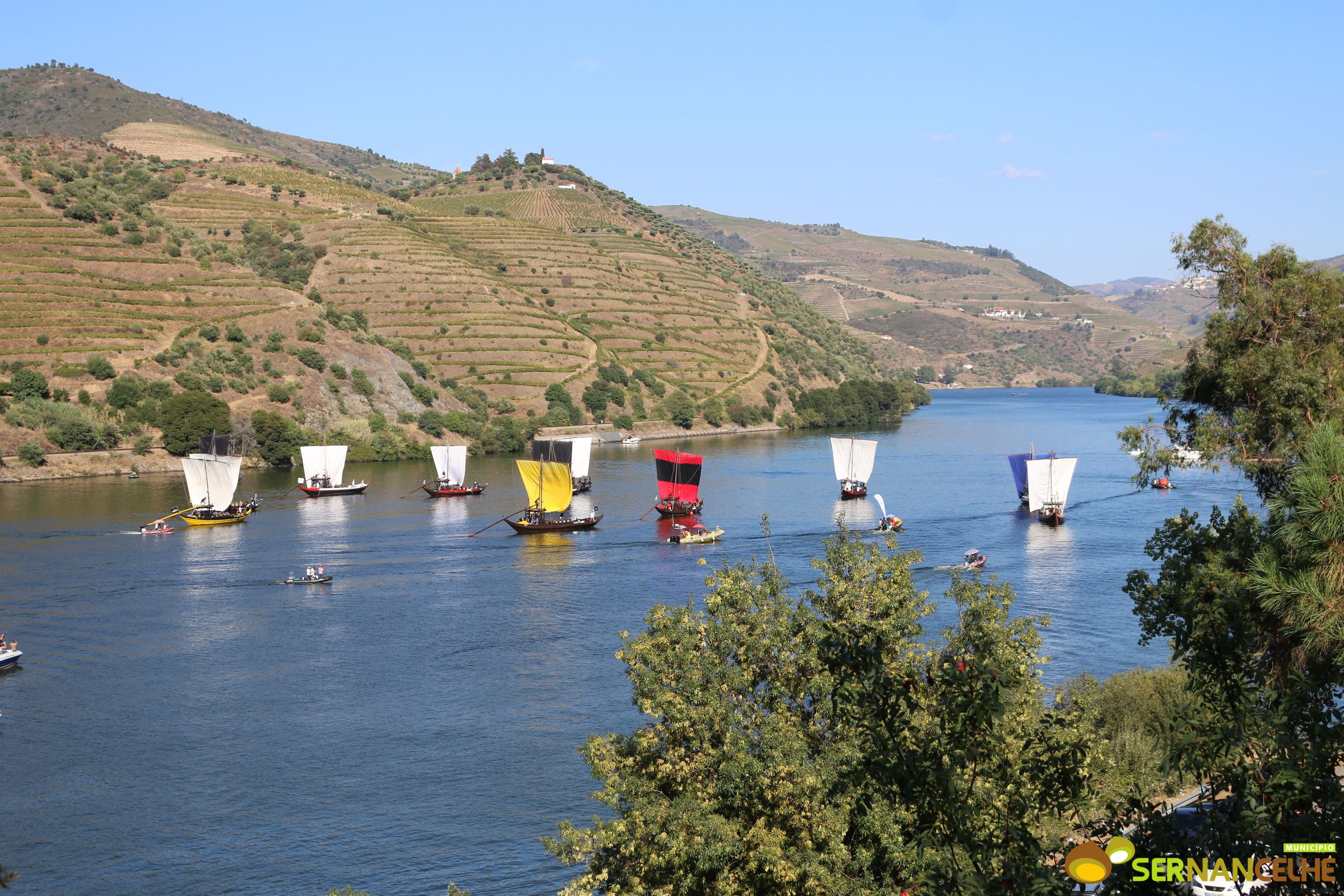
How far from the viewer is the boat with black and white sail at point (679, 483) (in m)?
92.4

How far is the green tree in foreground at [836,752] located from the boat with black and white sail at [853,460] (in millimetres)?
78325

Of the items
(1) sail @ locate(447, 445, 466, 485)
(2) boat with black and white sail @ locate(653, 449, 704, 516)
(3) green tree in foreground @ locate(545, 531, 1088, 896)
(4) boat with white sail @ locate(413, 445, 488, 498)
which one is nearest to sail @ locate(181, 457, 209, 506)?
(4) boat with white sail @ locate(413, 445, 488, 498)

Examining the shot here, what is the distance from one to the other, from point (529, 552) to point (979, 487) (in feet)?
157

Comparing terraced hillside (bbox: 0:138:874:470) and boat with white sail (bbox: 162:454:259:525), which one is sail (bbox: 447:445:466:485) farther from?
terraced hillside (bbox: 0:138:874:470)

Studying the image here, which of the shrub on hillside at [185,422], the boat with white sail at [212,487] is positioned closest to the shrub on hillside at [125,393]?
the shrub on hillside at [185,422]

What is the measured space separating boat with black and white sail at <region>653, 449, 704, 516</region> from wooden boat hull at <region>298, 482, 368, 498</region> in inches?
1333

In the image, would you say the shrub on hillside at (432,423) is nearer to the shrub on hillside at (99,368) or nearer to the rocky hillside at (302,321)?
the rocky hillside at (302,321)

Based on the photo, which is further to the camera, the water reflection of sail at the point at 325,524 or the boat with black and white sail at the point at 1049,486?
the boat with black and white sail at the point at 1049,486

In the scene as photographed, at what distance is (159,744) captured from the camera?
42.6 meters

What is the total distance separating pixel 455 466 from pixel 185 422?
31342 mm

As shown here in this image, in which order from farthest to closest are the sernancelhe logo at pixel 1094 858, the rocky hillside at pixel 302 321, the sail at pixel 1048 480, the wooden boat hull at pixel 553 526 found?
the rocky hillside at pixel 302 321
the sail at pixel 1048 480
the wooden boat hull at pixel 553 526
the sernancelhe logo at pixel 1094 858

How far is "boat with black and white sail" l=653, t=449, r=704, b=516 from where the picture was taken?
3637 inches

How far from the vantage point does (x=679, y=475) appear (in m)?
93.5

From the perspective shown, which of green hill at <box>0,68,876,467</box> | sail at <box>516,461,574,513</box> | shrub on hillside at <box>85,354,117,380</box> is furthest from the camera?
green hill at <box>0,68,876,467</box>
